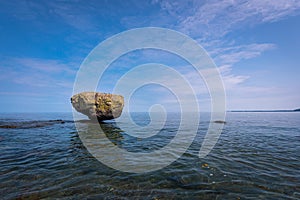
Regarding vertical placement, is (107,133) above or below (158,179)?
above

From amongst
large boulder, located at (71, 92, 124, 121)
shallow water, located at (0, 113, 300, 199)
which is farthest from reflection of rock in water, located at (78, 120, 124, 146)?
large boulder, located at (71, 92, 124, 121)

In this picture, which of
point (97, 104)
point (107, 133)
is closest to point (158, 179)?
point (107, 133)

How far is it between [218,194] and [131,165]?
520cm

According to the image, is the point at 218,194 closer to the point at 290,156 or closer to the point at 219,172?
the point at 219,172

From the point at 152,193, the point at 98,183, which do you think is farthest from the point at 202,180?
the point at 98,183

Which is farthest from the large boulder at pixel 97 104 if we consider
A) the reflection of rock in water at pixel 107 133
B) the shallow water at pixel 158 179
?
the shallow water at pixel 158 179

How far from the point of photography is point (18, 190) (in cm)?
623

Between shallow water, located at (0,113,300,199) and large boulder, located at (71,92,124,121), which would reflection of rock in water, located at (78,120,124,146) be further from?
large boulder, located at (71,92,124,121)

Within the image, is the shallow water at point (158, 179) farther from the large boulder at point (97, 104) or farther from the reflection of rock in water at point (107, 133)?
the large boulder at point (97, 104)

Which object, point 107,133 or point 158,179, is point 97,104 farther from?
point 158,179

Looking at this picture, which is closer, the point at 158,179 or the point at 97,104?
the point at 158,179

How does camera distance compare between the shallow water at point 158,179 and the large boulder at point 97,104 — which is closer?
the shallow water at point 158,179

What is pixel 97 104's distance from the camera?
3397cm

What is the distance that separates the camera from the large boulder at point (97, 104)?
33844 mm
